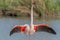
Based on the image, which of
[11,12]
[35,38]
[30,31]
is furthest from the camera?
[11,12]

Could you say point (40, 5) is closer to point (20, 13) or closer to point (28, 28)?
point (20, 13)

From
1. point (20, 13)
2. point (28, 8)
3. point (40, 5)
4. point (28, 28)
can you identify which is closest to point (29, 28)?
point (28, 28)

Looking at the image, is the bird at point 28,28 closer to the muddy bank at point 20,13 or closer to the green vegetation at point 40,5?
the muddy bank at point 20,13

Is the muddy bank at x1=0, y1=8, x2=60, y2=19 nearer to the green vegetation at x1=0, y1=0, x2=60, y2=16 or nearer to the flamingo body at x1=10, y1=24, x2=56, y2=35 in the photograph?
the green vegetation at x1=0, y1=0, x2=60, y2=16

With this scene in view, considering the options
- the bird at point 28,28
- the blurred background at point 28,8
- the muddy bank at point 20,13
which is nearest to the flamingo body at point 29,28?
the bird at point 28,28

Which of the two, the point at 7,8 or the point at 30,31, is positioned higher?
the point at 30,31

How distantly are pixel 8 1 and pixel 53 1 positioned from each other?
358 cm

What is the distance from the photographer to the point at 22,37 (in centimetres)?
1188

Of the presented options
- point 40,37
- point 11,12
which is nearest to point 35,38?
point 40,37

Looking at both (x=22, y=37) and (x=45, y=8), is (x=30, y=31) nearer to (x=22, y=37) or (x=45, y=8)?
(x=22, y=37)

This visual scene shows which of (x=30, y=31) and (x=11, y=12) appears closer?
(x=30, y=31)

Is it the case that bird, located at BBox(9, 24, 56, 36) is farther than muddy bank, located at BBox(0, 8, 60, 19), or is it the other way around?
muddy bank, located at BBox(0, 8, 60, 19)

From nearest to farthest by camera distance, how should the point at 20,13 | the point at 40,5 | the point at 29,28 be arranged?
the point at 29,28 → the point at 20,13 → the point at 40,5

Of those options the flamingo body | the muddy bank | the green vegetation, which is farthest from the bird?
the green vegetation
